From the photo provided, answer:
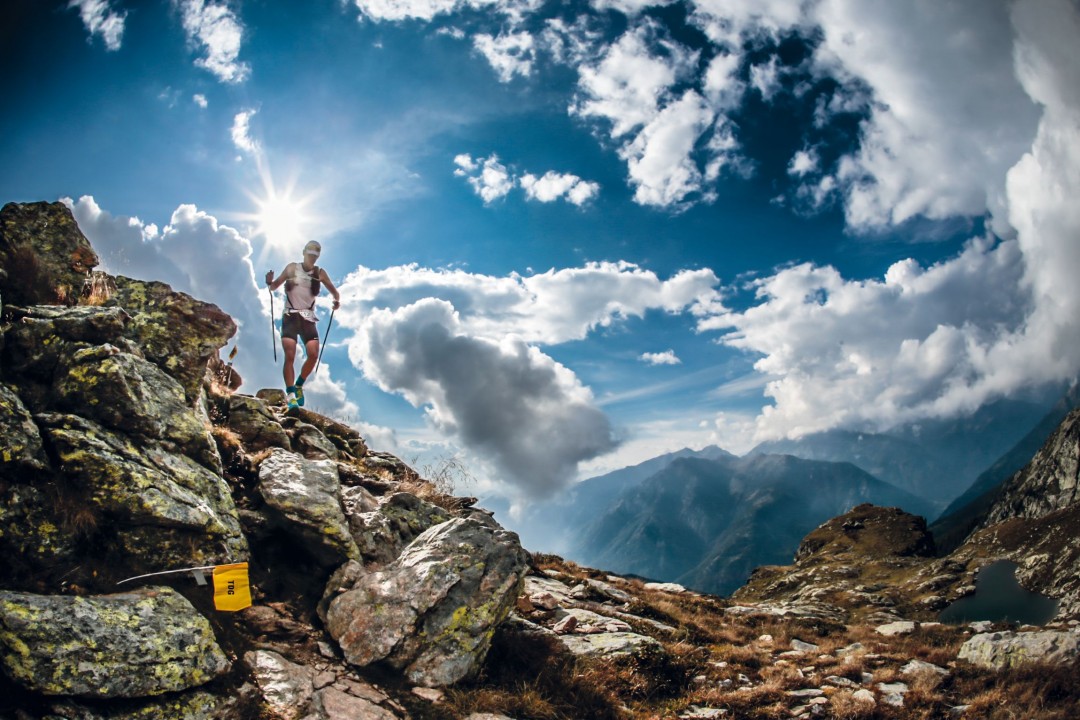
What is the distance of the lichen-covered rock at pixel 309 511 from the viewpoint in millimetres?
10359

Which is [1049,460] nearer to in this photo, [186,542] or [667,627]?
[667,627]

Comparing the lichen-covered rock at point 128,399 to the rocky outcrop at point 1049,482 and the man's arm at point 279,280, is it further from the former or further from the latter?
the rocky outcrop at point 1049,482

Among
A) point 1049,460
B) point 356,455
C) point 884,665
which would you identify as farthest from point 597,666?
point 1049,460

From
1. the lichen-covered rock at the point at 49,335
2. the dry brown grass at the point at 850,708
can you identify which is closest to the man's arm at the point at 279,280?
the lichen-covered rock at the point at 49,335

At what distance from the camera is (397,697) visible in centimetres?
824

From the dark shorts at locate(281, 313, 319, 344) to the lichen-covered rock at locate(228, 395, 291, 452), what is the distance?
285 cm

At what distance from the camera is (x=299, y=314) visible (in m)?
16.8

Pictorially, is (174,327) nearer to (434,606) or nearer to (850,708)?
(434,606)

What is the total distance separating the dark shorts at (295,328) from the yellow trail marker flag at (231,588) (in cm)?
969

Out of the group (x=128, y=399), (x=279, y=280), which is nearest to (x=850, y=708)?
(x=128, y=399)

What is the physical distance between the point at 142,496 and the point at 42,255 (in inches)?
290

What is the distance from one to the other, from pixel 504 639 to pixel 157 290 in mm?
12080

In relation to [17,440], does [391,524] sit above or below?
below

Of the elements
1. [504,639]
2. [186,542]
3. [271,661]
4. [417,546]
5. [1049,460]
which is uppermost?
[186,542]
